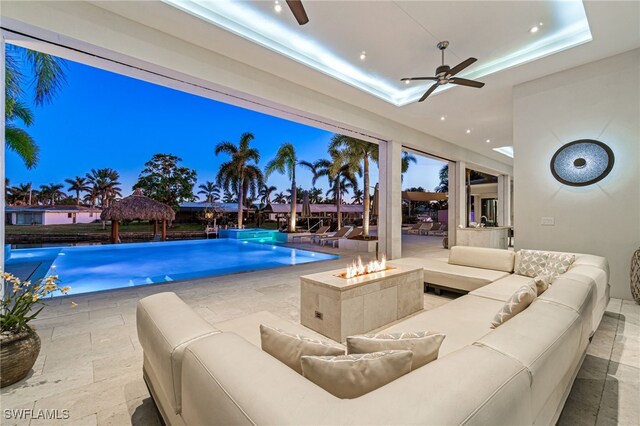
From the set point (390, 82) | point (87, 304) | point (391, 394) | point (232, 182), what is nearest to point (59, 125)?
point (232, 182)

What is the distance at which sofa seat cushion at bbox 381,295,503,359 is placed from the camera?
6.70 ft

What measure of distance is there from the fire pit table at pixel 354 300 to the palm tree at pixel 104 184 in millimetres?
14299

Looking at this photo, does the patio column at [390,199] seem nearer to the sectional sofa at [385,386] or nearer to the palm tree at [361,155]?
the palm tree at [361,155]

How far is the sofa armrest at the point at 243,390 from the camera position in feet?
2.52

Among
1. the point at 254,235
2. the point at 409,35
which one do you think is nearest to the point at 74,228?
the point at 254,235

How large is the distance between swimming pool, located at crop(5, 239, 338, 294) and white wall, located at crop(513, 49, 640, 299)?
523 cm

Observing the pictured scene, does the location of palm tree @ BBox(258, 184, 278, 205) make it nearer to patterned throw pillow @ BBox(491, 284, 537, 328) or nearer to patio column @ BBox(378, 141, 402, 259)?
patio column @ BBox(378, 141, 402, 259)

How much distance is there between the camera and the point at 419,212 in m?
29.4

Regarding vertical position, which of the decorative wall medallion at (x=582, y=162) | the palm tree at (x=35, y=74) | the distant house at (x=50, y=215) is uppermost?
the palm tree at (x=35, y=74)

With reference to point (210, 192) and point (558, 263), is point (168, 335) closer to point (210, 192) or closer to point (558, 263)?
point (558, 263)

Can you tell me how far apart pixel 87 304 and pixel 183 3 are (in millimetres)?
4348

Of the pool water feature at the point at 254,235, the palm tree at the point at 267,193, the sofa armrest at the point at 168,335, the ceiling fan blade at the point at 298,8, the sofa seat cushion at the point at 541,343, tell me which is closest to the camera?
A: the sofa seat cushion at the point at 541,343

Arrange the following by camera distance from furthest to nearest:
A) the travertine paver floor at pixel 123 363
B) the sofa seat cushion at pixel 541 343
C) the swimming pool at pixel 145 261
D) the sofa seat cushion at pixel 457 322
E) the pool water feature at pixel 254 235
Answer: the pool water feature at pixel 254 235 < the swimming pool at pixel 145 261 < the sofa seat cushion at pixel 457 322 < the travertine paver floor at pixel 123 363 < the sofa seat cushion at pixel 541 343

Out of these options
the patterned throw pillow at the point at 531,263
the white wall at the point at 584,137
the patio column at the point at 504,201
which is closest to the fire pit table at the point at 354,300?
the patterned throw pillow at the point at 531,263
